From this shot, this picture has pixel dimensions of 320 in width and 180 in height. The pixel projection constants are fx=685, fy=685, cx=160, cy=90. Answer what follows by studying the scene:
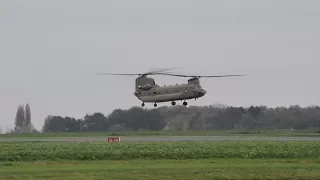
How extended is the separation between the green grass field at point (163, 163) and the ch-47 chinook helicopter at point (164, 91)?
22.4 metres

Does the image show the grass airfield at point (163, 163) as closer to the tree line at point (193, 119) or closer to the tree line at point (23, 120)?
the tree line at point (193, 119)

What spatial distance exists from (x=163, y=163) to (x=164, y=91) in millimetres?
38052

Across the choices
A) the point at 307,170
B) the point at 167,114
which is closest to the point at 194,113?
the point at 167,114

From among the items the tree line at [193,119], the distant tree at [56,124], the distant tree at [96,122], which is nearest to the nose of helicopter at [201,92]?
the tree line at [193,119]

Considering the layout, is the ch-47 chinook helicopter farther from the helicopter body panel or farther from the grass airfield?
the grass airfield

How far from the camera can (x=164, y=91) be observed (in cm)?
7900

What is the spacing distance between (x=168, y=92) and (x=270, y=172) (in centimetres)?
4369

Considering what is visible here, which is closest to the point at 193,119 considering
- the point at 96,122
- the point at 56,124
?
the point at 96,122

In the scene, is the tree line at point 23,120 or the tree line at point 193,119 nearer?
the tree line at point 193,119

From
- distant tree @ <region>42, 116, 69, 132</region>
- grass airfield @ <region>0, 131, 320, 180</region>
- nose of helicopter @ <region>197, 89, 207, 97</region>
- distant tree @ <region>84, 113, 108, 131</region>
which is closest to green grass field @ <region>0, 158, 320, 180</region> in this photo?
grass airfield @ <region>0, 131, 320, 180</region>

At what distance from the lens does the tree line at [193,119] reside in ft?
350

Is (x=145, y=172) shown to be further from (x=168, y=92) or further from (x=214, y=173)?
(x=168, y=92)

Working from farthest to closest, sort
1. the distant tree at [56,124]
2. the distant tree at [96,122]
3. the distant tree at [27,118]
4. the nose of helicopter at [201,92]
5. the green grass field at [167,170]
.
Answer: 1. the distant tree at [27,118]
2. the distant tree at [56,124]
3. the distant tree at [96,122]
4. the nose of helicopter at [201,92]
5. the green grass field at [167,170]

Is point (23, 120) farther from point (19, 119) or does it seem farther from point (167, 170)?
point (167, 170)
